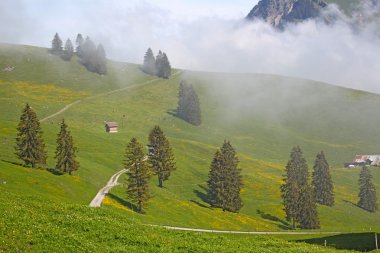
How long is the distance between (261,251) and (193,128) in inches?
6482

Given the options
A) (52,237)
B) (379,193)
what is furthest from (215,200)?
(52,237)

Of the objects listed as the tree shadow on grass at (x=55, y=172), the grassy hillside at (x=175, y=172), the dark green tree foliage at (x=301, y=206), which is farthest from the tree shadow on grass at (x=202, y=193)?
the tree shadow on grass at (x=55, y=172)

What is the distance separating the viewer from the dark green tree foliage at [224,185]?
10198 centimetres

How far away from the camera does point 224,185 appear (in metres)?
105

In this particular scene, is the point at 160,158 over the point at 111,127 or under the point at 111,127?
under

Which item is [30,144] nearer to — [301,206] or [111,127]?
[301,206]

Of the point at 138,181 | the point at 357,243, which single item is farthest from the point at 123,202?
the point at 357,243

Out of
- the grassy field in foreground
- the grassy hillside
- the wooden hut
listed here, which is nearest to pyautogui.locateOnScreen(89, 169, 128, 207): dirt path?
the grassy hillside

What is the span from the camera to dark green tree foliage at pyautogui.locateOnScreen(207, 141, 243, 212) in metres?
102

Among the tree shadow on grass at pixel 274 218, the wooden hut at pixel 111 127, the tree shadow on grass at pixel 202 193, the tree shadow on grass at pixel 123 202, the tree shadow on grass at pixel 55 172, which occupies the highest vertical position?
the wooden hut at pixel 111 127

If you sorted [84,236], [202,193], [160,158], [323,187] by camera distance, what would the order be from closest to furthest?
[84,236]
[160,158]
[202,193]
[323,187]

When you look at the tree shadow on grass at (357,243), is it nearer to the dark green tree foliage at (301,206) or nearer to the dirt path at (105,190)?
the dirt path at (105,190)

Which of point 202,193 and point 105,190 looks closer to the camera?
point 105,190

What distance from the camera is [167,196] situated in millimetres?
93625
